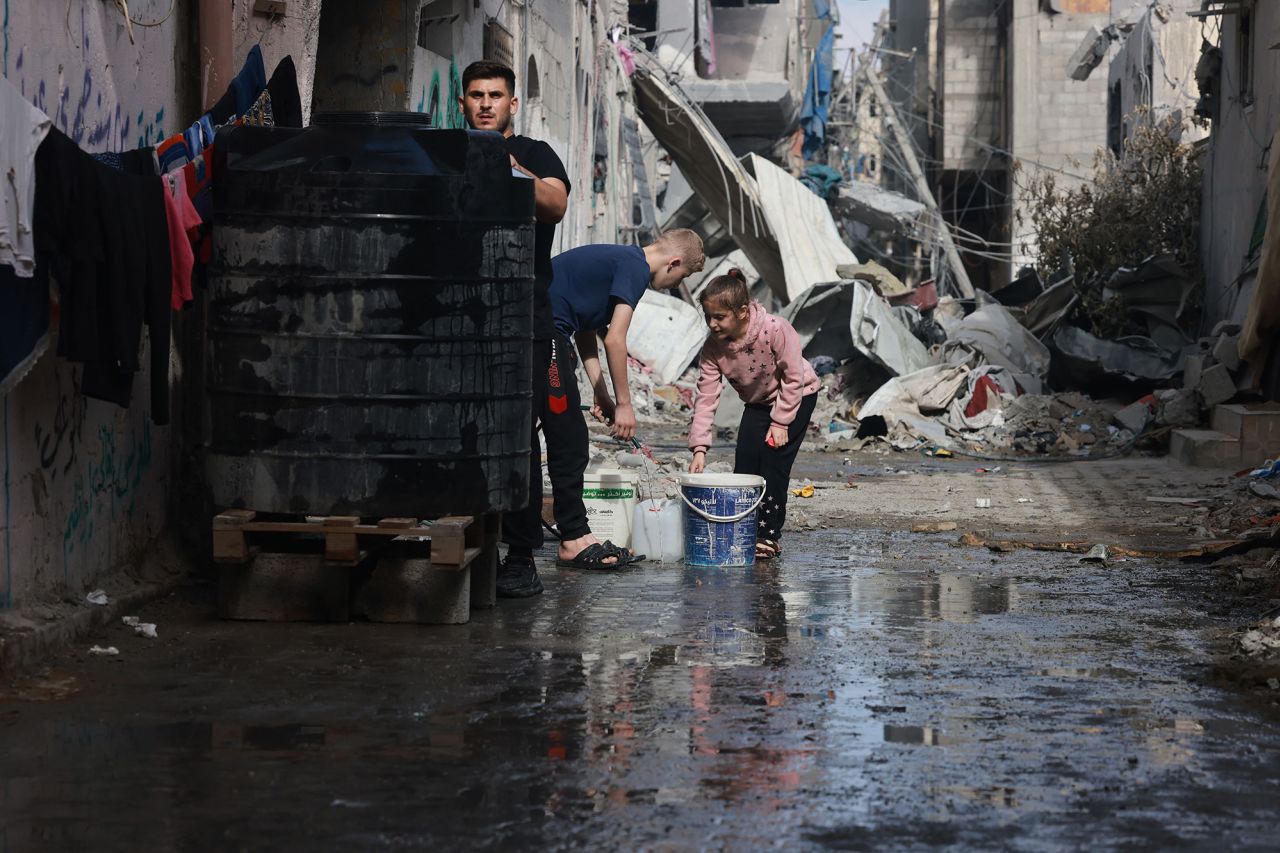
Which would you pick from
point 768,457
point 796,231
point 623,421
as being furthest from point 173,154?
point 796,231

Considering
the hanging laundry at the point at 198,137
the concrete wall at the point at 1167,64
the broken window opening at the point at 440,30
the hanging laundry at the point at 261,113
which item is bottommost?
the hanging laundry at the point at 198,137

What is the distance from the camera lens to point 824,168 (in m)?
31.1

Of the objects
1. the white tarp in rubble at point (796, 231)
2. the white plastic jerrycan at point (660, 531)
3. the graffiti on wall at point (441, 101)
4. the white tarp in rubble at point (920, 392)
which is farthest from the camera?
the white tarp in rubble at point (796, 231)

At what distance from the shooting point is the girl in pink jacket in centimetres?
732

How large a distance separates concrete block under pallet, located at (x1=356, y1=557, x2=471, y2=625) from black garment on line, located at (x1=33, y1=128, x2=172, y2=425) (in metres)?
1.08

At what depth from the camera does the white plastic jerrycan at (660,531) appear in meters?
7.26

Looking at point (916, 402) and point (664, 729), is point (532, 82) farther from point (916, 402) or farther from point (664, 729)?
point (664, 729)

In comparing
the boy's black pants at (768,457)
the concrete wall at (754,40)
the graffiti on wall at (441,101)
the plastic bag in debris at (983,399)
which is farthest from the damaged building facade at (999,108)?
the boy's black pants at (768,457)

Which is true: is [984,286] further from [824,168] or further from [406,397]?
[406,397]

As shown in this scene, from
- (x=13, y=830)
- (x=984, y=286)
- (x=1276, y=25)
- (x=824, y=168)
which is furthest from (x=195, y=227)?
(x=984, y=286)

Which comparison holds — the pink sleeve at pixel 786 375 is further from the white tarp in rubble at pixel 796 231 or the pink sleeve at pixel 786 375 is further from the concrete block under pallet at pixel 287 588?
the white tarp in rubble at pixel 796 231

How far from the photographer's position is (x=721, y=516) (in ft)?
23.2

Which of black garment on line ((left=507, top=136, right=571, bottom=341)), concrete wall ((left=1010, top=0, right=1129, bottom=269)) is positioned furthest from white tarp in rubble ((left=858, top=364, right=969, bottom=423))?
concrete wall ((left=1010, top=0, right=1129, bottom=269))

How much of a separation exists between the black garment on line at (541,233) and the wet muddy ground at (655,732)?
113 cm
